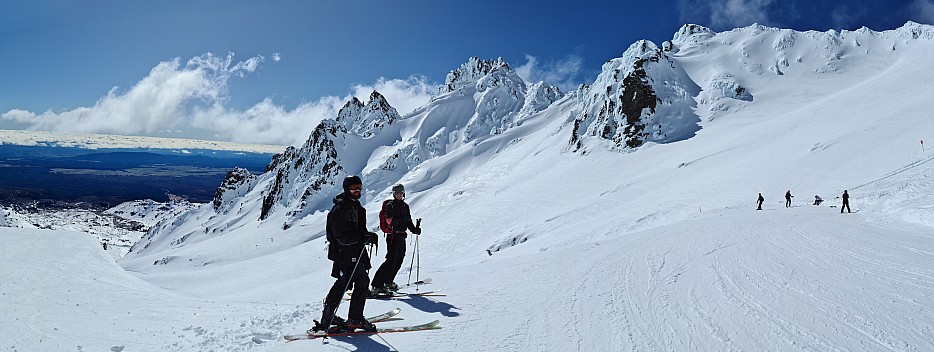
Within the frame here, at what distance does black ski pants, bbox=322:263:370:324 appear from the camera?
630 centimetres

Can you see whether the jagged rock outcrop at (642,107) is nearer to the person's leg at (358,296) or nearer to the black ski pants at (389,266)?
the black ski pants at (389,266)

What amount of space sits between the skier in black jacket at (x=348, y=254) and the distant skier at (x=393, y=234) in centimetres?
204

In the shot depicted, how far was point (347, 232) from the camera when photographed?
623 centimetres

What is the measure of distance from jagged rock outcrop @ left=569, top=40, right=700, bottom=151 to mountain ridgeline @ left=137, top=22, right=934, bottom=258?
213mm

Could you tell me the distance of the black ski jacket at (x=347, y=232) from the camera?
6.16m

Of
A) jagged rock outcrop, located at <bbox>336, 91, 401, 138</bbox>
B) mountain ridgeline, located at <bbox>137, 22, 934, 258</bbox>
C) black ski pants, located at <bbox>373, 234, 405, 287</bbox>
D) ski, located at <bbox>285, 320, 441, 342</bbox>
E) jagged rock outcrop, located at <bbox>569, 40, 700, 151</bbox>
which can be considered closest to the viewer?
ski, located at <bbox>285, 320, 441, 342</bbox>

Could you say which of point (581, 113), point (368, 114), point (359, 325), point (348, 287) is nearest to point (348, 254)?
point (348, 287)

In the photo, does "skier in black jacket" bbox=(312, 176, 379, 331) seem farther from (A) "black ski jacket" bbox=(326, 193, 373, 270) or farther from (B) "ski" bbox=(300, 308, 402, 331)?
(B) "ski" bbox=(300, 308, 402, 331)

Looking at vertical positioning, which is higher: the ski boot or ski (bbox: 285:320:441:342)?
the ski boot

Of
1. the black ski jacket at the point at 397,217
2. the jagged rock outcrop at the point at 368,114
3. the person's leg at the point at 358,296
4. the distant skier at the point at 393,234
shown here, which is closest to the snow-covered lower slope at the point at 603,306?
the person's leg at the point at 358,296

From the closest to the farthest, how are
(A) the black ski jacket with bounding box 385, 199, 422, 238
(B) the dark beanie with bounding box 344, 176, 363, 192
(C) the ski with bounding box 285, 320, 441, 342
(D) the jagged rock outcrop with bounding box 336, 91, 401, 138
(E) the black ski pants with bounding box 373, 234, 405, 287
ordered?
1. (C) the ski with bounding box 285, 320, 441, 342
2. (B) the dark beanie with bounding box 344, 176, 363, 192
3. (A) the black ski jacket with bounding box 385, 199, 422, 238
4. (E) the black ski pants with bounding box 373, 234, 405, 287
5. (D) the jagged rock outcrop with bounding box 336, 91, 401, 138

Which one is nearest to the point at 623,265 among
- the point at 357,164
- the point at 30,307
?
the point at 30,307

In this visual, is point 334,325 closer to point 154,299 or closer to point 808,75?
point 154,299

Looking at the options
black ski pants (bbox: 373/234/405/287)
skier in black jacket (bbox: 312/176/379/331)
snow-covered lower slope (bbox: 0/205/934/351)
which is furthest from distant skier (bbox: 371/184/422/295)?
skier in black jacket (bbox: 312/176/379/331)
